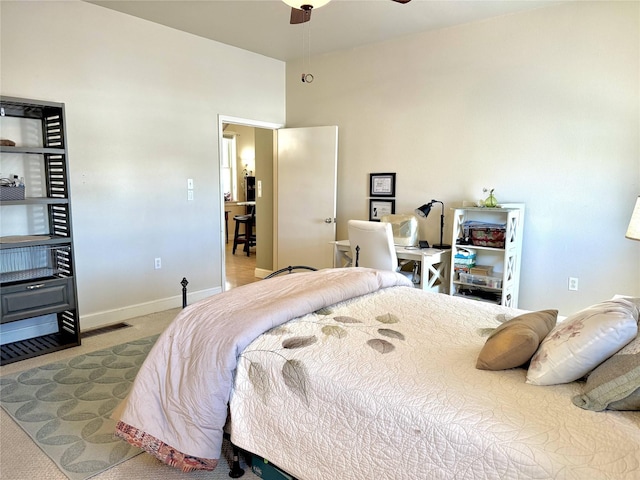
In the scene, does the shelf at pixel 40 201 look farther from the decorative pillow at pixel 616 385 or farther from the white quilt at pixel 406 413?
the decorative pillow at pixel 616 385

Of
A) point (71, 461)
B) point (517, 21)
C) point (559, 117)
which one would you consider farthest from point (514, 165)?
point (71, 461)

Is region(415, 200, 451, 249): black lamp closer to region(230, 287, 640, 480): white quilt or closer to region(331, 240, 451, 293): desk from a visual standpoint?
region(331, 240, 451, 293): desk

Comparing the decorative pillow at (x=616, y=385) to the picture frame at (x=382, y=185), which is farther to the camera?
the picture frame at (x=382, y=185)

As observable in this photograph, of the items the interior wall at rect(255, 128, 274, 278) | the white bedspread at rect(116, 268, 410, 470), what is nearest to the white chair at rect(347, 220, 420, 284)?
the white bedspread at rect(116, 268, 410, 470)

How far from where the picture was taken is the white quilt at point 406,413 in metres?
1.10

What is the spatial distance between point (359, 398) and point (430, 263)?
255 centimetres

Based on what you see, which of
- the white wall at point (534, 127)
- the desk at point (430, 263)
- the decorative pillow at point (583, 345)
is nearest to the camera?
the decorative pillow at point (583, 345)

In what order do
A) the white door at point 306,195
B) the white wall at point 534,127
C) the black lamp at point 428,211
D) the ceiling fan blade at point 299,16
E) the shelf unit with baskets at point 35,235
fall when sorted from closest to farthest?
1. the ceiling fan blade at point 299,16
2. the shelf unit with baskets at point 35,235
3. the white wall at point 534,127
4. the black lamp at point 428,211
5. the white door at point 306,195

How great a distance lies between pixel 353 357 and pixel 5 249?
9.13 ft

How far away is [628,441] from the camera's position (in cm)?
108

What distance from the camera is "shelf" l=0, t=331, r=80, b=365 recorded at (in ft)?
10.1

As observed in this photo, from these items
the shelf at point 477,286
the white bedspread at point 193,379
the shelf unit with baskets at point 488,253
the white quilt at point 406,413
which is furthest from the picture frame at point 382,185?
the white bedspread at point 193,379

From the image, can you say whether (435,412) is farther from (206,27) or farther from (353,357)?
(206,27)

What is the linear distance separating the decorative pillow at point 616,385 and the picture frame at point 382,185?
10.9 feet
